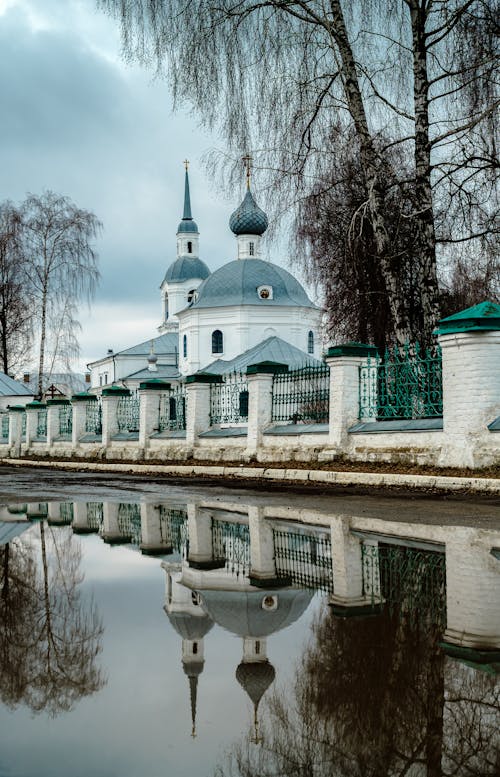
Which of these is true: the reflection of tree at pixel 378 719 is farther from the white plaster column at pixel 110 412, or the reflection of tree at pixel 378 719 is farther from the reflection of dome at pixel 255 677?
the white plaster column at pixel 110 412

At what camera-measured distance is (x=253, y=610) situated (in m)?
4.43

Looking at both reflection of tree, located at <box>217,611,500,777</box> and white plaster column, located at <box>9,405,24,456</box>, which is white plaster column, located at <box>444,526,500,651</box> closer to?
reflection of tree, located at <box>217,611,500,777</box>

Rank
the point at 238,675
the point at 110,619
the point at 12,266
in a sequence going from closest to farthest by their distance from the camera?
the point at 238,675
the point at 110,619
the point at 12,266

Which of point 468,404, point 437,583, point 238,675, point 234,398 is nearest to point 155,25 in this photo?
point 234,398

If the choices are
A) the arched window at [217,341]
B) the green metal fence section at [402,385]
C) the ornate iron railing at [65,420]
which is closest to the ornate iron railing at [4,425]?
the ornate iron railing at [65,420]

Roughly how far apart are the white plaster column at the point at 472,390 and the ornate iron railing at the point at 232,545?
442cm

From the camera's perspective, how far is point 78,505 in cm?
1056

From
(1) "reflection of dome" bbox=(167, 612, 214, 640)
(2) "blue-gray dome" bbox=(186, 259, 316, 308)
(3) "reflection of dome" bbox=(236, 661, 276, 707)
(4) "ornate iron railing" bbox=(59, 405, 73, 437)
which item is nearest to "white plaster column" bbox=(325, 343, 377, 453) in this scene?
(1) "reflection of dome" bbox=(167, 612, 214, 640)

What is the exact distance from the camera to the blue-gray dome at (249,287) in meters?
61.3

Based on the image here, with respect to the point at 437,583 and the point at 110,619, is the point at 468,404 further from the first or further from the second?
the point at 110,619

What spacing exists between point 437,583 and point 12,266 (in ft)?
135

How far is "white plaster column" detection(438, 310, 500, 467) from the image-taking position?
1150 cm

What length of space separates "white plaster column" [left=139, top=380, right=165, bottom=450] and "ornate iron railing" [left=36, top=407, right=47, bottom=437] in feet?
28.8

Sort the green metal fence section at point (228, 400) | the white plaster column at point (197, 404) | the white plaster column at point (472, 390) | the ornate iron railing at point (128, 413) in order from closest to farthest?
the white plaster column at point (472, 390) < the green metal fence section at point (228, 400) < the white plaster column at point (197, 404) < the ornate iron railing at point (128, 413)
